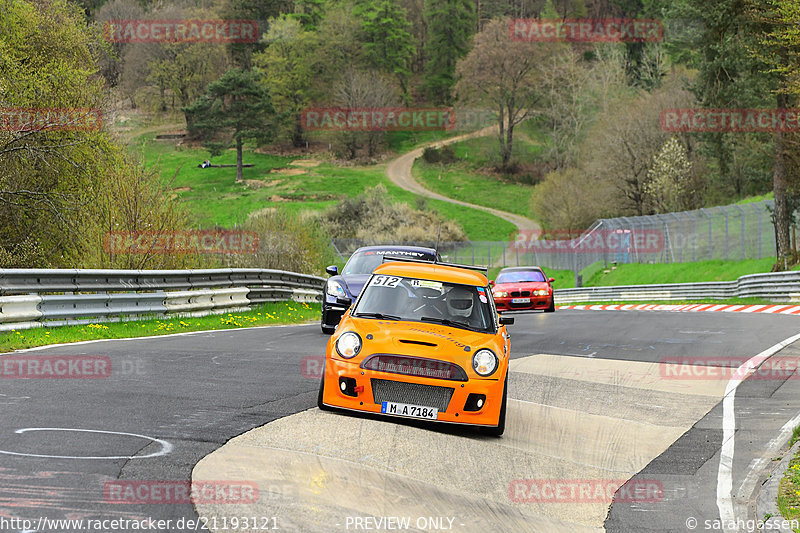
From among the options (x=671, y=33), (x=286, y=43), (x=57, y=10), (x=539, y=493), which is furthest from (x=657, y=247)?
(x=286, y=43)

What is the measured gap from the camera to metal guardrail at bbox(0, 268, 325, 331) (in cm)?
1412

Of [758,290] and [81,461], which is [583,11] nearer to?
[758,290]

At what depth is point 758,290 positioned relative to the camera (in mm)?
32750

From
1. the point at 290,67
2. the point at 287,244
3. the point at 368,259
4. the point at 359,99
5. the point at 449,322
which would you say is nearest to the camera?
the point at 449,322

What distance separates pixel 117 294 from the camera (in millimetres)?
16859

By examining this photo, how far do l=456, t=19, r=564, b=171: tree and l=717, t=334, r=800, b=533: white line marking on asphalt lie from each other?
95308mm

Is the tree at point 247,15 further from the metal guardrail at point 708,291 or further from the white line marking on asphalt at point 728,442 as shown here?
the white line marking on asphalt at point 728,442

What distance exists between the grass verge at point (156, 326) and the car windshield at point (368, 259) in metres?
3.22

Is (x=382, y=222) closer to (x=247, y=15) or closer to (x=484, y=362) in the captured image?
(x=484, y=362)

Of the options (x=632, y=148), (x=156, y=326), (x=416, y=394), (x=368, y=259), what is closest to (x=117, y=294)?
(x=156, y=326)

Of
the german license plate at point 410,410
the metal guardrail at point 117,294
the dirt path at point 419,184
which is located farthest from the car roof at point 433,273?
the dirt path at point 419,184

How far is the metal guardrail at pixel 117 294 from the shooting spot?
14.1 m

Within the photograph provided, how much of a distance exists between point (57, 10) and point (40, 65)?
8.18 ft

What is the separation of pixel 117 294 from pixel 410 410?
10326 millimetres
